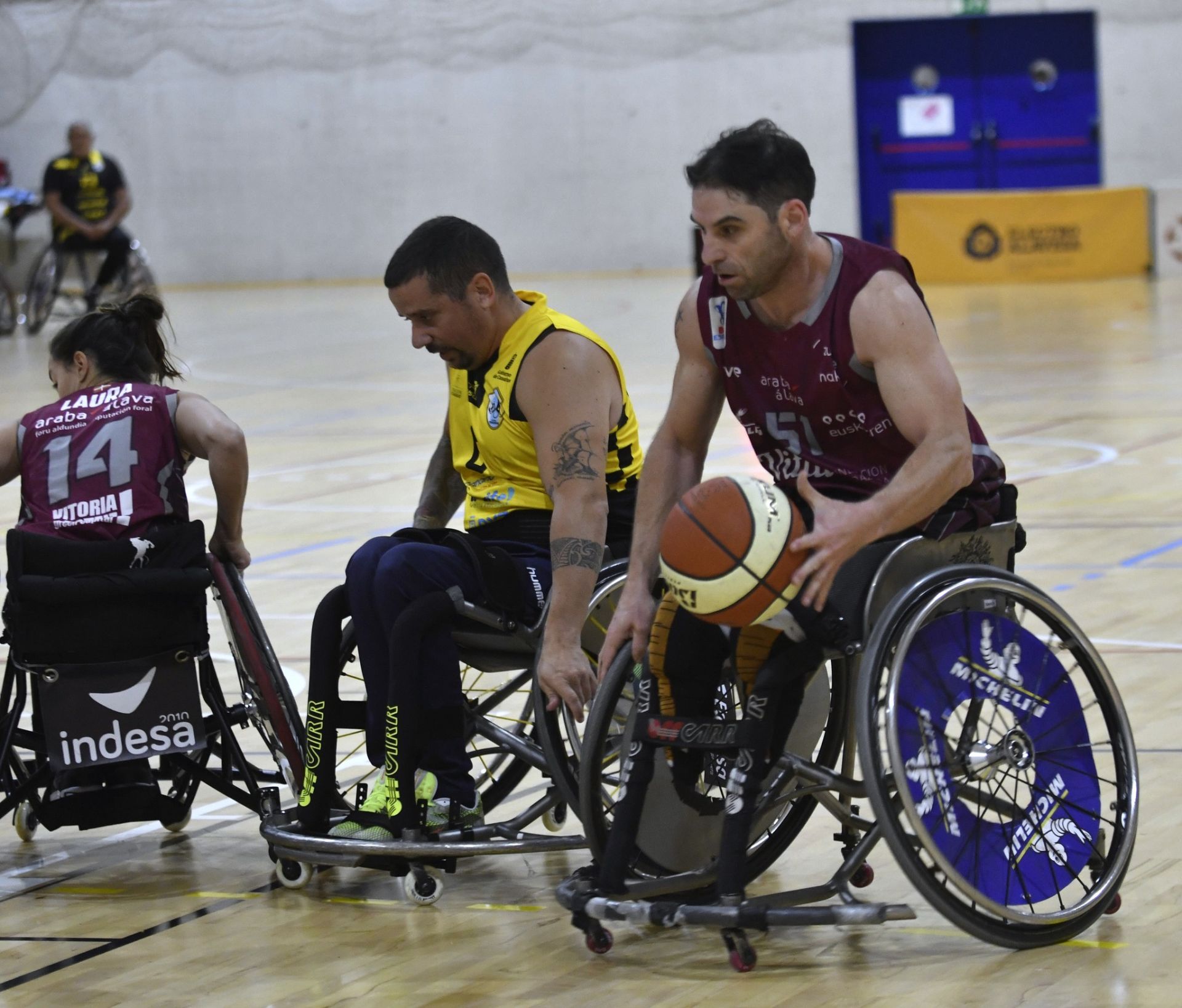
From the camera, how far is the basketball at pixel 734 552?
8.80ft

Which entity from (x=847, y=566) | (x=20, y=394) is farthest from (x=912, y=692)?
(x=20, y=394)

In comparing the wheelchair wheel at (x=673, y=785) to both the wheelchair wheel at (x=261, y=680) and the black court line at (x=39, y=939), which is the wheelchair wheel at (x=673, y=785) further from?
the black court line at (x=39, y=939)

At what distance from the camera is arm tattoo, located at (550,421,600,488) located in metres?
3.29

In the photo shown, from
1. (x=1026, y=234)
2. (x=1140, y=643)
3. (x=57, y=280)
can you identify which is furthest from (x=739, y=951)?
(x=1026, y=234)

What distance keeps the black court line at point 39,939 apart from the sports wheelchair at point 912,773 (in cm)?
76

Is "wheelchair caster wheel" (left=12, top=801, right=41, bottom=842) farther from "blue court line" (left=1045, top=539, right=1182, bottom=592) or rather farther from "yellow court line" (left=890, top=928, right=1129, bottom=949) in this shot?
"blue court line" (left=1045, top=539, right=1182, bottom=592)

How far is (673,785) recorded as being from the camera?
306cm

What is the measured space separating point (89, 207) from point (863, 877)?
14059 millimetres

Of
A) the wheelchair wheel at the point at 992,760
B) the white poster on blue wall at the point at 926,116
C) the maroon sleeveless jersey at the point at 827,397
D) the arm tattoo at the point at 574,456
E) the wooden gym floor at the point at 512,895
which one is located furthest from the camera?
the white poster on blue wall at the point at 926,116

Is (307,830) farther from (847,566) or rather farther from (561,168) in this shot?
(561,168)

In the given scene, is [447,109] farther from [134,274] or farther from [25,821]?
[25,821]

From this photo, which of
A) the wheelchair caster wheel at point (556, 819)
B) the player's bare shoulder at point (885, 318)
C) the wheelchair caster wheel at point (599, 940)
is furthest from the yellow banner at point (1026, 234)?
the wheelchair caster wheel at point (599, 940)

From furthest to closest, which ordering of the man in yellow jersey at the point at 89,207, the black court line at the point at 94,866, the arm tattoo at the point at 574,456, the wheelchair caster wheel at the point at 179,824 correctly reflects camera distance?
the man in yellow jersey at the point at 89,207 < the wheelchair caster wheel at the point at 179,824 < the black court line at the point at 94,866 < the arm tattoo at the point at 574,456

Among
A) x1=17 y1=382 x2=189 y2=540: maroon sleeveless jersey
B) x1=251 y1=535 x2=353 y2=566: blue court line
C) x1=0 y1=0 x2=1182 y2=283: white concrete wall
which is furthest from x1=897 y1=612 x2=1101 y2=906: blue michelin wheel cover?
x1=0 y1=0 x2=1182 y2=283: white concrete wall
